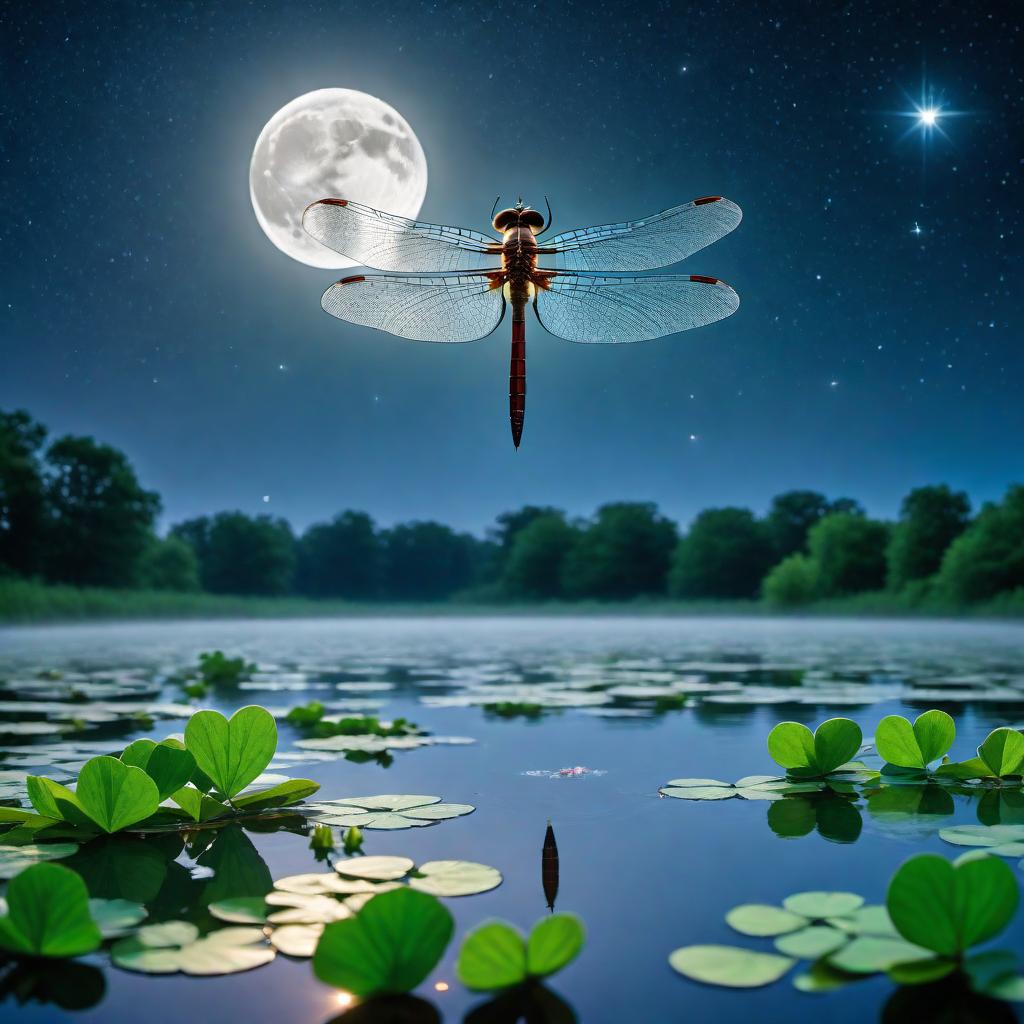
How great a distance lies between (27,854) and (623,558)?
46.2 metres

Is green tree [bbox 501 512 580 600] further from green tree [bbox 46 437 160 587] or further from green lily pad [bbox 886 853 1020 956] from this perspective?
green lily pad [bbox 886 853 1020 956]

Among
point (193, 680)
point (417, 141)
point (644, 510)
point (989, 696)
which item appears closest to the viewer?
point (989, 696)

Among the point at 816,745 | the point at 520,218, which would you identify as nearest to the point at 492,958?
the point at 816,745

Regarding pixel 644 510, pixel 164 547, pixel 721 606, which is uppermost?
pixel 644 510

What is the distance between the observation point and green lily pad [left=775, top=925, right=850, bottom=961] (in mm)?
920

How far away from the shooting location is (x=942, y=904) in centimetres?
89

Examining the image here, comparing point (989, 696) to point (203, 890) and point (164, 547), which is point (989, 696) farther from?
point (164, 547)

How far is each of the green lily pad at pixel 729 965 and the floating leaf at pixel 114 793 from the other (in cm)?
95

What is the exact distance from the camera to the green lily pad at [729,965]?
868 mm

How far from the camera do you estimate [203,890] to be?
3.88 ft

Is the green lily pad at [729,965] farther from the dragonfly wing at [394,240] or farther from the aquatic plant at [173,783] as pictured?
the dragonfly wing at [394,240]

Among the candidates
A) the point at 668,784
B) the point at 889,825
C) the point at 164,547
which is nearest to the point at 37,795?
the point at 668,784

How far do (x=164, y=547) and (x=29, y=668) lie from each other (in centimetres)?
3279

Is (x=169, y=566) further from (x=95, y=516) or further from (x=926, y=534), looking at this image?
(x=926, y=534)
